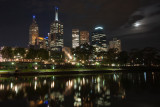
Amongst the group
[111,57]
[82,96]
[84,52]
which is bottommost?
[82,96]

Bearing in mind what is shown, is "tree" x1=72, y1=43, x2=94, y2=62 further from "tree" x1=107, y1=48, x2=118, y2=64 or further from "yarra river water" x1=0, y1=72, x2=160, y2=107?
"yarra river water" x1=0, y1=72, x2=160, y2=107

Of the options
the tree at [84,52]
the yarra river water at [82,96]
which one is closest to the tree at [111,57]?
the tree at [84,52]

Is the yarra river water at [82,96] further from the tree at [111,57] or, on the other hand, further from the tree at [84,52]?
the tree at [84,52]

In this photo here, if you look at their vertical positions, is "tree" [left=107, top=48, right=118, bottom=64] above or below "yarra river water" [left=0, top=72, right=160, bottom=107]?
above

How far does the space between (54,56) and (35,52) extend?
38746mm

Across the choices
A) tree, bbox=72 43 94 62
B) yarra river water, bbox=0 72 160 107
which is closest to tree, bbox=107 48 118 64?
tree, bbox=72 43 94 62

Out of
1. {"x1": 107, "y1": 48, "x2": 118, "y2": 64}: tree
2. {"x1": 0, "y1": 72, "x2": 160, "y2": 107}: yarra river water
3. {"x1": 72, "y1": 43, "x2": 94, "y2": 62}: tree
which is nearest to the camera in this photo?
{"x1": 0, "y1": 72, "x2": 160, "y2": 107}: yarra river water

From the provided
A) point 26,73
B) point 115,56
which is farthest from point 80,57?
point 26,73

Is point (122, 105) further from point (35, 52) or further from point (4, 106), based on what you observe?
point (35, 52)

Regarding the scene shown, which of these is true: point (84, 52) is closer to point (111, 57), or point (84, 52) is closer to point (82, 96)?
point (111, 57)

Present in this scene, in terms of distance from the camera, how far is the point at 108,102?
14.8 metres

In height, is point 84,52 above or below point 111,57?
above

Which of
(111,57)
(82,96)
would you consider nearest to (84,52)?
(111,57)

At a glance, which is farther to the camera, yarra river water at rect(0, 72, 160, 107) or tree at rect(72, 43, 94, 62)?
tree at rect(72, 43, 94, 62)
